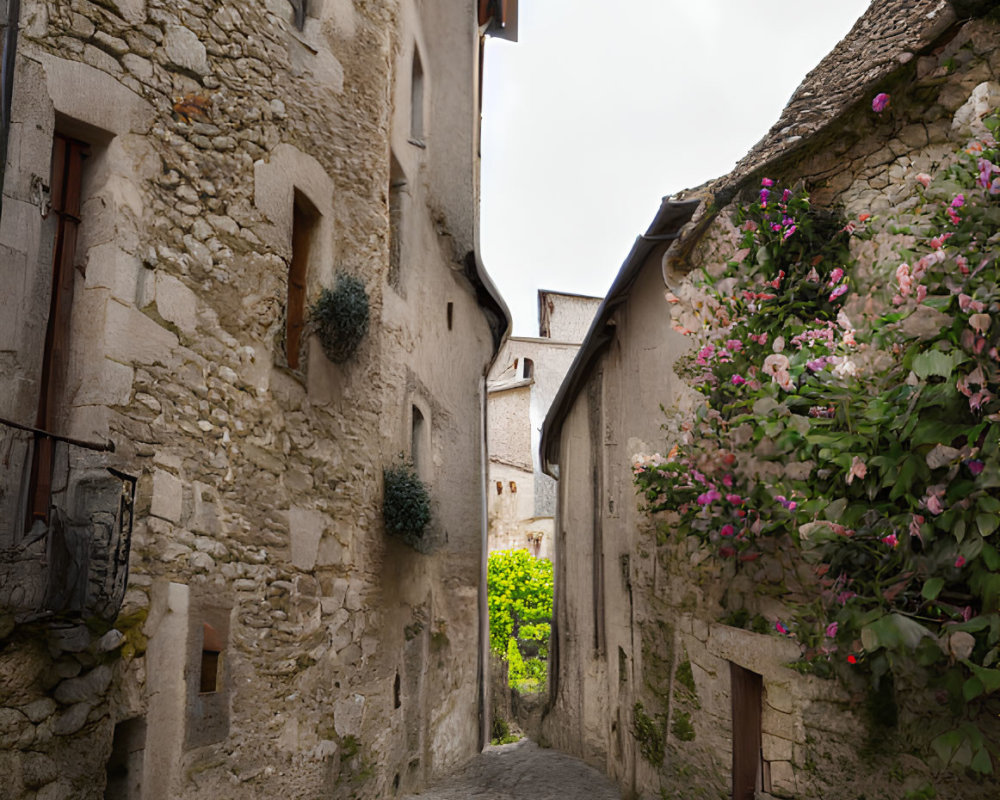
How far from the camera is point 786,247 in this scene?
14.2 feet

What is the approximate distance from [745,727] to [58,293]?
4386 mm

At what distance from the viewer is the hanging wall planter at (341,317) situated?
5645mm

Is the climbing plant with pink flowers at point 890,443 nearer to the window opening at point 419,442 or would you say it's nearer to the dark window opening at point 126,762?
the dark window opening at point 126,762

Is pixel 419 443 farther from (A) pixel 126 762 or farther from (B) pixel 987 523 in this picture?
(B) pixel 987 523

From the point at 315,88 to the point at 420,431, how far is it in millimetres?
3407

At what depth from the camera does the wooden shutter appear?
16.0 feet

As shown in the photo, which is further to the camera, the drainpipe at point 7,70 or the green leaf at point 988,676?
the drainpipe at point 7,70

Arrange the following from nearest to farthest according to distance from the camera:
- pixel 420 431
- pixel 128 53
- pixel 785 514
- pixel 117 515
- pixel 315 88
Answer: pixel 117 515
pixel 785 514
pixel 128 53
pixel 315 88
pixel 420 431

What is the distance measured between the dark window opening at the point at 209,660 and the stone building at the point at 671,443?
116 inches

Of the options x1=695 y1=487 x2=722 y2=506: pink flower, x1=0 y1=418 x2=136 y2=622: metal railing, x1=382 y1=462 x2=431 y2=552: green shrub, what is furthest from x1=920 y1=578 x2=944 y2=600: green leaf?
x1=382 y1=462 x2=431 y2=552: green shrub

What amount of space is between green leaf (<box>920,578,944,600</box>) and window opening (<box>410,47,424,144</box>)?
24.5ft

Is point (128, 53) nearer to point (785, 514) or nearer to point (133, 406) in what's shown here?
point (133, 406)

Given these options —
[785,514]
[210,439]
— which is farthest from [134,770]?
[785,514]

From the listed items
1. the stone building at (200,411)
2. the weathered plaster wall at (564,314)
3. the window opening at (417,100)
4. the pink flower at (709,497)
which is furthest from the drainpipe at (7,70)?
the weathered plaster wall at (564,314)
